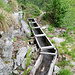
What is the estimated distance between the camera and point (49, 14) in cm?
885

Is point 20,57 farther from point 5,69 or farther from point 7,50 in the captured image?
point 5,69

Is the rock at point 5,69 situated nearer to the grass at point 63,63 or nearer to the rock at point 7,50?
the rock at point 7,50

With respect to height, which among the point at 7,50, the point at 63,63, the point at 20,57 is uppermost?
the point at 7,50

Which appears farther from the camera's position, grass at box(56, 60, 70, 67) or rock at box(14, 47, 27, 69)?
grass at box(56, 60, 70, 67)

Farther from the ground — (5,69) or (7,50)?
(7,50)

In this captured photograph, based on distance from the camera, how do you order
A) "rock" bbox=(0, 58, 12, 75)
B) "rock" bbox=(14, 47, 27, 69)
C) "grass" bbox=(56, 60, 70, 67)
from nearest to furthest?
"rock" bbox=(0, 58, 12, 75) < "rock" bbox=(14, 47, 27, 69) < "grass" bbox=(56, 60, 70, 67)

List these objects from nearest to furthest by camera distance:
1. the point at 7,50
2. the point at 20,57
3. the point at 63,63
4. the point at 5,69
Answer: the point at 5,69 → the point at 7,50 → the point at 20,57 → the point at 63,63

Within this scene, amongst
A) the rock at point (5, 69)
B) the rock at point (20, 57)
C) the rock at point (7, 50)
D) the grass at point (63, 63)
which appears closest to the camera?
the rock at point (5, 69)

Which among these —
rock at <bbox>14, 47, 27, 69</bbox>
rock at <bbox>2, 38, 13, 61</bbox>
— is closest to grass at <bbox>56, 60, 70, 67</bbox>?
rock at <bbox>14, 47, 27, 69</bbox>

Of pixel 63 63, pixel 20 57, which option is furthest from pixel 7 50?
pixel 63 63

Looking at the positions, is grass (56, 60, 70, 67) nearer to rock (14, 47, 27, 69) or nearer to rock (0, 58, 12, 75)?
rock (14, 47, 27, 69)

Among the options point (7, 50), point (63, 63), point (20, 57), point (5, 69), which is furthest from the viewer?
point (63, 63)

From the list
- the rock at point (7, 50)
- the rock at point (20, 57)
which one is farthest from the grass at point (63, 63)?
the rock at point (7, 50)

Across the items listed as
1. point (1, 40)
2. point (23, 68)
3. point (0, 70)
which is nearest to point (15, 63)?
point (23, 68)
